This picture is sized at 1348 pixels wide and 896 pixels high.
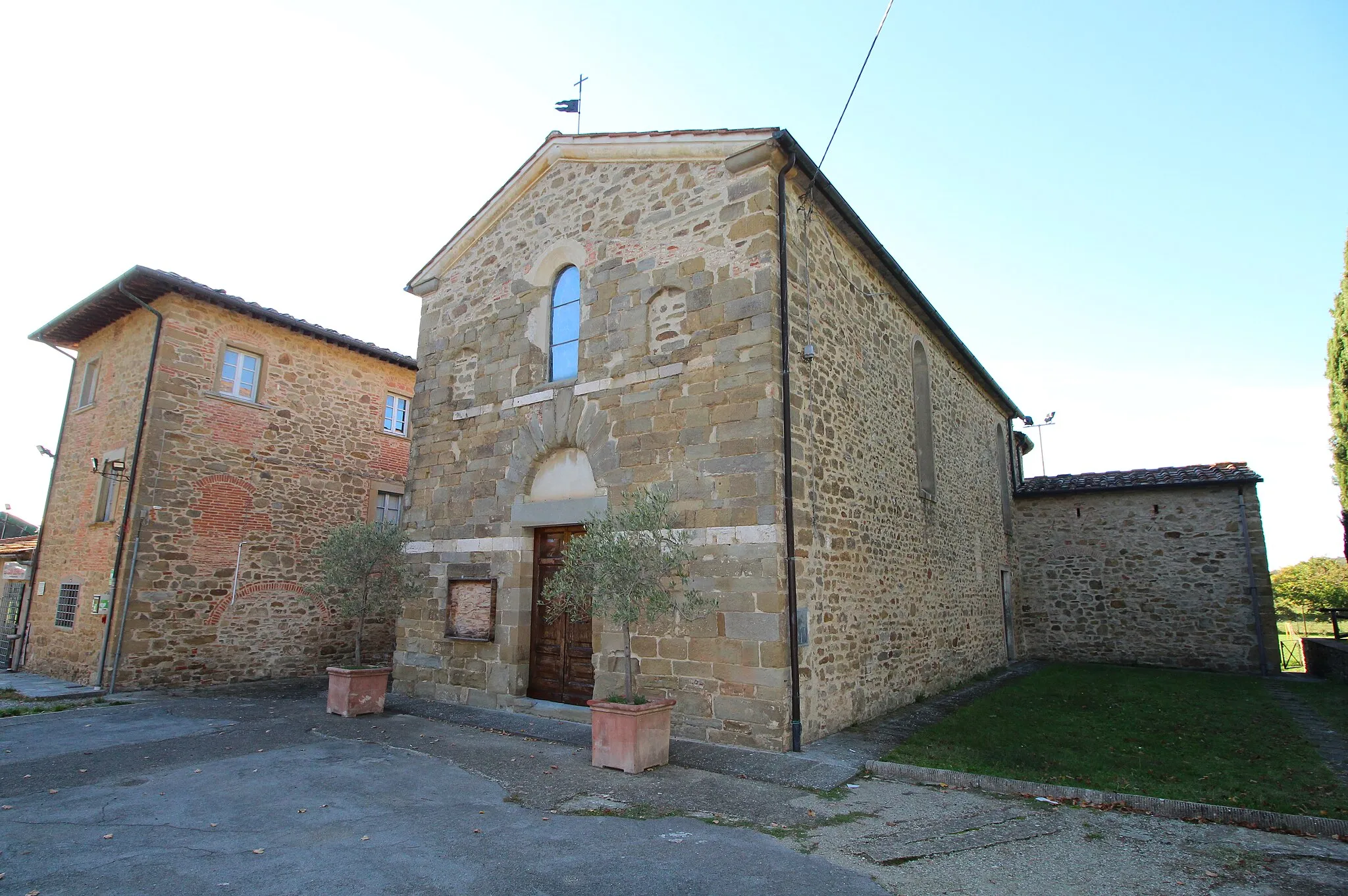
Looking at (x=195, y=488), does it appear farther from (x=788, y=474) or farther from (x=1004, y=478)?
(x=1004, y=478)

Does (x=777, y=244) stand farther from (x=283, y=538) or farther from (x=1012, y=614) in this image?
(x=1012, y=614)

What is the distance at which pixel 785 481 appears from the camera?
7.54 metres

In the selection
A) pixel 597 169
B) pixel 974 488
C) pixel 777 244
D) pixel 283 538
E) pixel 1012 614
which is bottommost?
pixel 1012 614

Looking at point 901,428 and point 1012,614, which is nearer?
point 901,428

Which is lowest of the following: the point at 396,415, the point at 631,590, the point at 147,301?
the point at 631,590

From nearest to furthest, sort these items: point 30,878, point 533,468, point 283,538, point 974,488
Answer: point 30,878 < point 533,468 < point 283,538 < point 974,488

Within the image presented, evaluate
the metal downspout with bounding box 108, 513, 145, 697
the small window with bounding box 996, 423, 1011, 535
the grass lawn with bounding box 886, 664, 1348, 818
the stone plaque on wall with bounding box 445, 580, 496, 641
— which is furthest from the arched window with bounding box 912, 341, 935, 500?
the metal downspout with bounding box 108, 513, 145, 697

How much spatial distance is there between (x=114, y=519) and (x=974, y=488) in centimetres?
1664

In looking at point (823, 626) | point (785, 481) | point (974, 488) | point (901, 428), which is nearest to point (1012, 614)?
point (974, 488)

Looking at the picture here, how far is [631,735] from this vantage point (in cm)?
635

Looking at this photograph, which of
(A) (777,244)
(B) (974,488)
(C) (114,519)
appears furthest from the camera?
(B) (974,488)

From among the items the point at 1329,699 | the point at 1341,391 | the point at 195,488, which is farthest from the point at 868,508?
the point at 195,488

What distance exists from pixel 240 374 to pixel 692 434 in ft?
33.5

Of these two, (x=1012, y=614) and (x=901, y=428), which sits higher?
(x=901, y=428)
